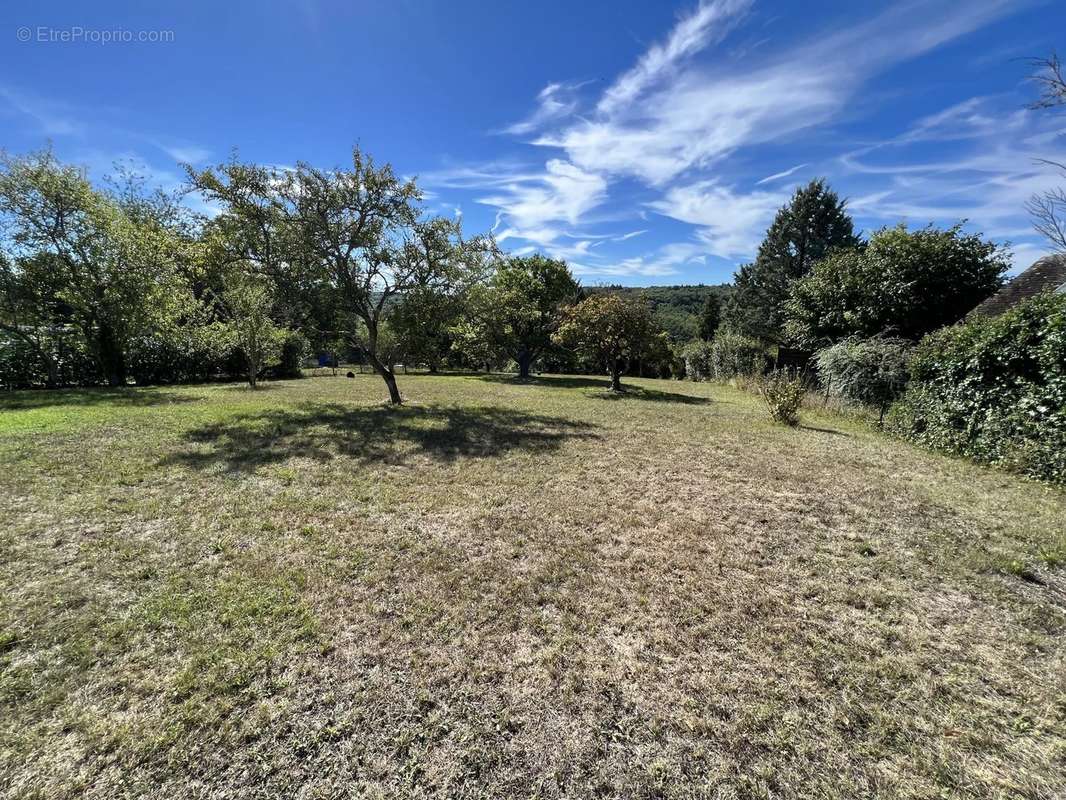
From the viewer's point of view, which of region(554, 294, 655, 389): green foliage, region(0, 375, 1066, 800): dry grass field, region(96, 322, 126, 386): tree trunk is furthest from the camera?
region(554, 294, 655, 389): green foliage

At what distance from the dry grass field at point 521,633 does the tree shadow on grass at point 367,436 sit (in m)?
0.75

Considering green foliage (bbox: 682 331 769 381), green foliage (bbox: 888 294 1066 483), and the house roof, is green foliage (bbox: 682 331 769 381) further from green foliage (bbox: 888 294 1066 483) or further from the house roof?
green foliage (bbox: 888 294 1066 483)

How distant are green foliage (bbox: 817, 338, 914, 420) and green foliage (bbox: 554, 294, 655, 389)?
19.7ft

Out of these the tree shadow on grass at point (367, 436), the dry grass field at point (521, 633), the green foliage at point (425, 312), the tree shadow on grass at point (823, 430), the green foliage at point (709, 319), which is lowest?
the dry grass field at point (521, 633)

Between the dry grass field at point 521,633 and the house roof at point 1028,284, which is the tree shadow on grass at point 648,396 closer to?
the house roof at point 1028,284

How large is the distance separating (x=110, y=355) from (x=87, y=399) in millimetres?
5614

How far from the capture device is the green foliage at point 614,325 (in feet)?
51.2

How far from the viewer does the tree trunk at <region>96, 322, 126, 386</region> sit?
1488 centimetres

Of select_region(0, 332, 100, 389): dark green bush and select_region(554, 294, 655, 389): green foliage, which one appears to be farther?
select_region(554, 294, 655, 389): green foliage

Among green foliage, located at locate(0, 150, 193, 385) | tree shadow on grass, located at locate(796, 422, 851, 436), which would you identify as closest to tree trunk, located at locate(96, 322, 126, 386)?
green foliage, located at locate(0, 150, 193, 385)

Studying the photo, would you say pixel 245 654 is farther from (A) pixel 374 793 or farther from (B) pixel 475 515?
(B) pixel 475 515

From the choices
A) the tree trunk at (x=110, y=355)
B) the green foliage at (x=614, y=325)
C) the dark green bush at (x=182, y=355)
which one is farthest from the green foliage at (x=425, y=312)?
the dark green bush at (x=182, y=355)

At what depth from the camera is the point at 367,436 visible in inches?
323

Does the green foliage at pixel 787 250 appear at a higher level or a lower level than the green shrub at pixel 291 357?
higher
